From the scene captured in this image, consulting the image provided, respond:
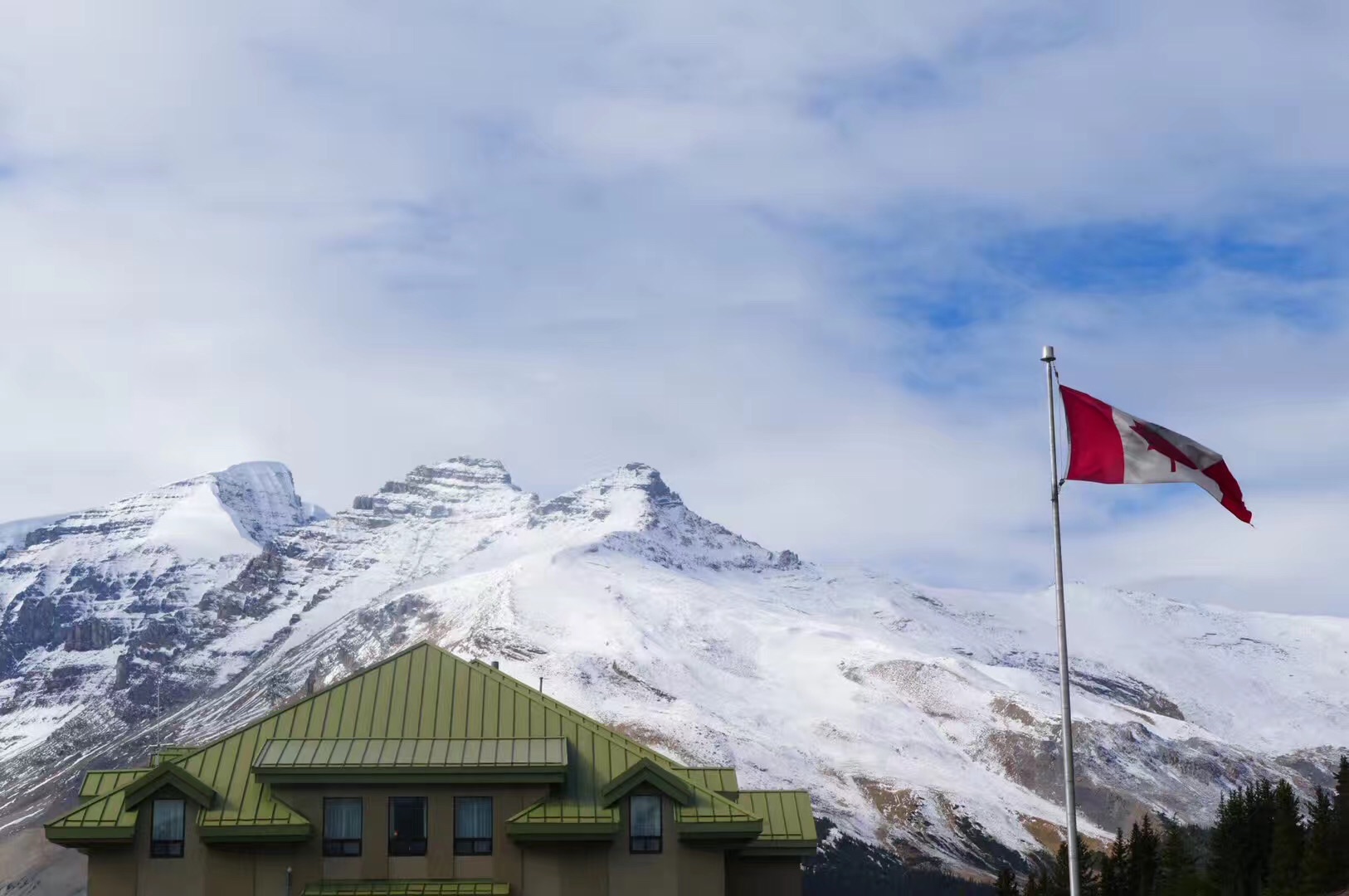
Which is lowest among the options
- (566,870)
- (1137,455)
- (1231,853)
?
(1231,853)

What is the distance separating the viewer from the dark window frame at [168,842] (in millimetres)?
49219

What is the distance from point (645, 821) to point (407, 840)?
664cm

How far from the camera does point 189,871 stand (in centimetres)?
4909

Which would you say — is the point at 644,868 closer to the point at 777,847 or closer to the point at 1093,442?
the point at 777,847

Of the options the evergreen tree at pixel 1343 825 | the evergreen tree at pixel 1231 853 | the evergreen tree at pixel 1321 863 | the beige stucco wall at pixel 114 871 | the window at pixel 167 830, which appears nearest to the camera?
the beige stucco wall at pixel 114 871

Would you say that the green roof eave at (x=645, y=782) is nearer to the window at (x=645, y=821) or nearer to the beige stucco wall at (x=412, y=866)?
the window at (x=645, y=821)

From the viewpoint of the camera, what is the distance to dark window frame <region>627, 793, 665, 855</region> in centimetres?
4938

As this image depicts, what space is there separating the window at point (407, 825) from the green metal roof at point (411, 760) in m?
0.79

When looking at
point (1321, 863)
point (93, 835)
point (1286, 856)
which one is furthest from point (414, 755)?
point (1286, 856)

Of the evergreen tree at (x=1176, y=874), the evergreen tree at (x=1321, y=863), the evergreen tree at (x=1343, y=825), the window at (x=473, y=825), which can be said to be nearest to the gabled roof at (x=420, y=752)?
the window at (x=473, y=825)

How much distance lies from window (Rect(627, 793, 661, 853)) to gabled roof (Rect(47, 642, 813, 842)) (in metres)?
0.59

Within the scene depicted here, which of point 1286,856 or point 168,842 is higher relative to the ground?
point 168,842

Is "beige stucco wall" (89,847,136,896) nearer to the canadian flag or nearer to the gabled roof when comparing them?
the gabled roof

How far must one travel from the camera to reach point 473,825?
49625 millimetres
